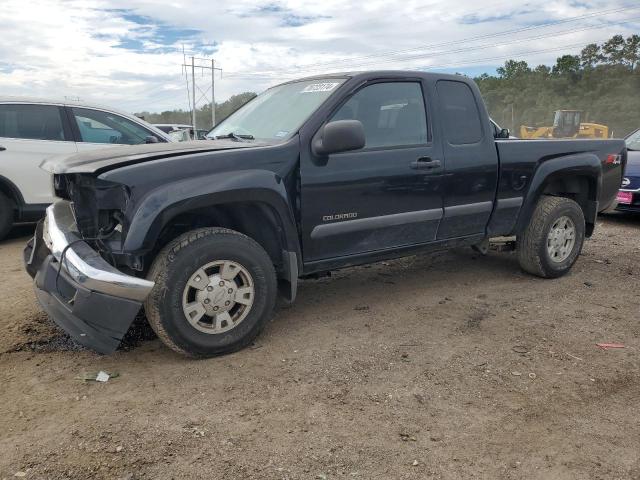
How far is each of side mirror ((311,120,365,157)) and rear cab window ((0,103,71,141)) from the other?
4.37 metres

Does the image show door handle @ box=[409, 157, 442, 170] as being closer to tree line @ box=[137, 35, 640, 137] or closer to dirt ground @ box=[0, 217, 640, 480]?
dirt ground @ box=[0, 217, 640, 480]

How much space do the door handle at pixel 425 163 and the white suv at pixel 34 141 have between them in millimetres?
3400

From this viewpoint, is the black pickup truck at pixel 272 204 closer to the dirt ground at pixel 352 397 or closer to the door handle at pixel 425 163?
the door handle at pixel 425 163

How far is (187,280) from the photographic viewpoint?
3232mm

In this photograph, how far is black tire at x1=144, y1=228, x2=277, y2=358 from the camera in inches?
125

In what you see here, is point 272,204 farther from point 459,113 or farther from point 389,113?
point 459,113

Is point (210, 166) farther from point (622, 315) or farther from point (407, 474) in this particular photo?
point (622, 315)

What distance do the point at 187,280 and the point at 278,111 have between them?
165cm

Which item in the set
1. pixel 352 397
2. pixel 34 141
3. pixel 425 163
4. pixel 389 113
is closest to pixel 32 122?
pixel 34 141

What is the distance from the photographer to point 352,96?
13.0ft

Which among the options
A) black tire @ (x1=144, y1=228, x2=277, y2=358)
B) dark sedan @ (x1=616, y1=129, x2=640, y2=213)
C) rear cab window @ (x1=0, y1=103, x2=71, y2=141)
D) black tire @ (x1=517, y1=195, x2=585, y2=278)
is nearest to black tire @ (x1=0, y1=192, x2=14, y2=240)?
rear cab window @ (x1=0, y1=103, x2=71, y2=141)

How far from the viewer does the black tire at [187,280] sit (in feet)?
10.5

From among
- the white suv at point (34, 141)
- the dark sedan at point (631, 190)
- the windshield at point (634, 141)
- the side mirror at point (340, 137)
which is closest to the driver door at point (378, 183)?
the side mirror at point (340, 137)

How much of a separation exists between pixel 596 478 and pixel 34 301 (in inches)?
161
